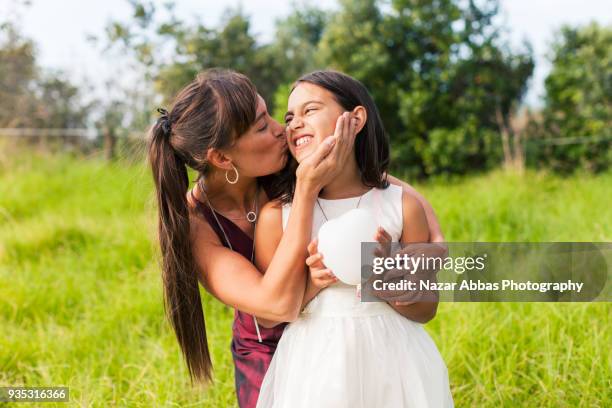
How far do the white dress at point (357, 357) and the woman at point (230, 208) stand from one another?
11 cm

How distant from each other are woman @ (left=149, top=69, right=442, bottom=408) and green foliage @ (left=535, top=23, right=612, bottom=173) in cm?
567

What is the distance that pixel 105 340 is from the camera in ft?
10.6

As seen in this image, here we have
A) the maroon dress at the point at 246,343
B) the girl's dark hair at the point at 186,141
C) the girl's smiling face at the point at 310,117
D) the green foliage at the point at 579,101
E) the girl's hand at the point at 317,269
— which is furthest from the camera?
the green foliage at the point at 579,101

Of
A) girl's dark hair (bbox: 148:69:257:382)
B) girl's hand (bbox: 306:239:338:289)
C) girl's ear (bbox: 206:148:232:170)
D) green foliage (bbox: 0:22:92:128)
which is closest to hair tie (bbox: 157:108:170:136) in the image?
girl's dark hair (bbox: 148:69:257:382)

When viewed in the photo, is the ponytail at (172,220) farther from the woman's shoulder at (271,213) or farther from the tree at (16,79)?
the tree at (16,79)

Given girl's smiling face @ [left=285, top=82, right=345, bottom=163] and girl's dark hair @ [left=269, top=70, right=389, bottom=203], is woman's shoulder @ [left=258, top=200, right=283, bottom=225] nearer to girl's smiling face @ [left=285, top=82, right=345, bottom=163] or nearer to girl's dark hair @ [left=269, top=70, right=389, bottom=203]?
girl's dark hair @ [left=269, top=70, right=389, bottom=203]

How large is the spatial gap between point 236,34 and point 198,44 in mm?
775

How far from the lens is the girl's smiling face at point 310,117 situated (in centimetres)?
167

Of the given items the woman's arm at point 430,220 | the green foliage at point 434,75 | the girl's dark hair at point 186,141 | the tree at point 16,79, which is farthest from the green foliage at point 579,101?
the tree at point 16,79

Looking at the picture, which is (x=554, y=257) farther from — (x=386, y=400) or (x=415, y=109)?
(x=415, y=109)

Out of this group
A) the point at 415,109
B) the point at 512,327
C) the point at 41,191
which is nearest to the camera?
the point at 512,327

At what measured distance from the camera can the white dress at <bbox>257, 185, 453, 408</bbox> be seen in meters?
1.58

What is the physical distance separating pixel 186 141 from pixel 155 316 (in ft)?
6.31

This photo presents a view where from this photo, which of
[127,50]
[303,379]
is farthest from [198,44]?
[303,379]
